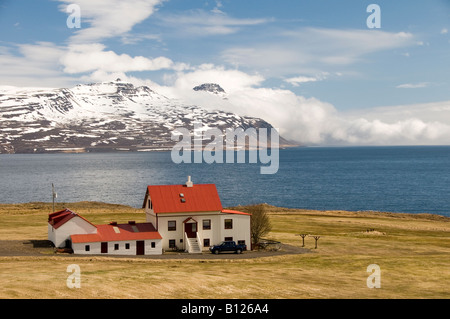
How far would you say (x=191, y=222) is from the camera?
64125 mm

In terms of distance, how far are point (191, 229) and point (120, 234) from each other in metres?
9.67

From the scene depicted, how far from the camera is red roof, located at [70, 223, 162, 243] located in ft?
198

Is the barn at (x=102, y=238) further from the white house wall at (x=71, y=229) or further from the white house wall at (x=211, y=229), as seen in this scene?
the white house wall at (x=211, y=229)

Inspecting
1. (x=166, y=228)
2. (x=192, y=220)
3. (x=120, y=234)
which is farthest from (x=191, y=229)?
(x=120, y=234)

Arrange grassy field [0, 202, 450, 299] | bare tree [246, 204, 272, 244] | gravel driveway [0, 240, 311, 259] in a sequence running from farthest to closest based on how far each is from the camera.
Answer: bare tree [246, 204, 272, 244] → gravel driveway [0, 240, 311, 259] → grassy field [0, 202, 450, 299]

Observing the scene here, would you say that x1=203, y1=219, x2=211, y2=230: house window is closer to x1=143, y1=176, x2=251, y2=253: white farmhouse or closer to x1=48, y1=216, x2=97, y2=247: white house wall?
x1=143, y1=176, x2=251, y2=253: white farmhouse

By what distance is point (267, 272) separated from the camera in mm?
48469

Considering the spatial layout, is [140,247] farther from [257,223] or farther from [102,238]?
[257,223]

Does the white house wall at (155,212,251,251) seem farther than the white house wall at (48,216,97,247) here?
Yes

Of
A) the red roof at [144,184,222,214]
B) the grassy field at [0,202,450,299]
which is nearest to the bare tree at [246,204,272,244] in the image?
the grassy field at [0,202,450,299]

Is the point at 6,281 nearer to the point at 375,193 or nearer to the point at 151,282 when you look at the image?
the point at 151,282

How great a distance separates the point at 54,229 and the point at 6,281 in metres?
24.7

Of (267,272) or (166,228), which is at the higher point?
(166,228)

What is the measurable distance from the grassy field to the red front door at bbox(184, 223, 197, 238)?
347 inches
